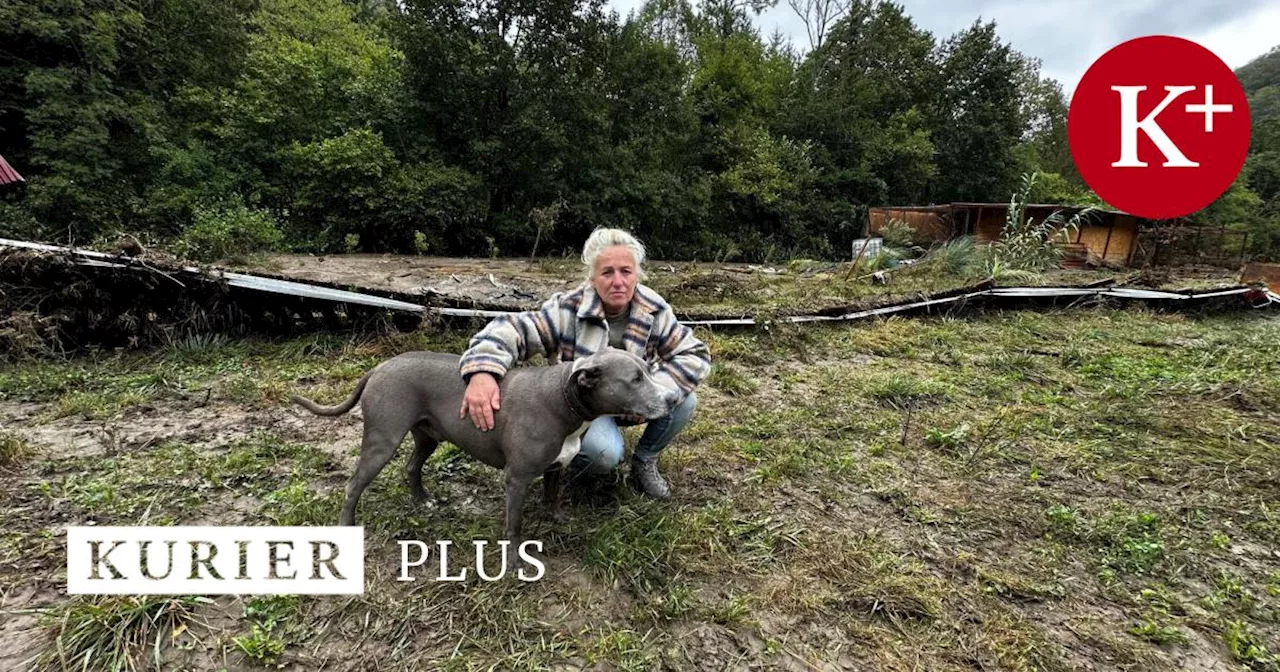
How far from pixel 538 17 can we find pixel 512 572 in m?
16.2

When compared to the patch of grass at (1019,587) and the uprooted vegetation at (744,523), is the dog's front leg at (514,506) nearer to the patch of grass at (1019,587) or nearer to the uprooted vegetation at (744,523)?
the uprooted vegetation at (744,523)

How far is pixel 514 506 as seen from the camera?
196cm

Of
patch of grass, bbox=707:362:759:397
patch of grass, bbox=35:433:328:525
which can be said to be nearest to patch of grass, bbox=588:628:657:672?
patch of grass, bbox=35:433:328:525

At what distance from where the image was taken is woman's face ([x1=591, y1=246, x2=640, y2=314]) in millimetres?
2240

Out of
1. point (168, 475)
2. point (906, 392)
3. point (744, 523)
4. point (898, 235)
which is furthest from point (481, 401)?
point (898, 235)

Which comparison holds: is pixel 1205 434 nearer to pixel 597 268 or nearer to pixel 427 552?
pixel 597 268

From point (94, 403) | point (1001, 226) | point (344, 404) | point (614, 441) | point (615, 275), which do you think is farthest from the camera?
point (1001, 226)

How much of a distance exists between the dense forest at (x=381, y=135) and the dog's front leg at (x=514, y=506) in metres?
7.97

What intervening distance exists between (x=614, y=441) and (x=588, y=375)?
62 cm

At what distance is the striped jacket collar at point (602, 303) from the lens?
2.28 m

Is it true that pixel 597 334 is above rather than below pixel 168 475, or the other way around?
above

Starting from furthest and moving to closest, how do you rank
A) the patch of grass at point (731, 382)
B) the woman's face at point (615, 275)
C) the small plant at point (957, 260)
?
the small plant at point (957, 260), the patch of grass at point (731, 382), the woman's face at point (615, 275)

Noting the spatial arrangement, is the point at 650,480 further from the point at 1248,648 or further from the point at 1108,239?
the point at 1108,239

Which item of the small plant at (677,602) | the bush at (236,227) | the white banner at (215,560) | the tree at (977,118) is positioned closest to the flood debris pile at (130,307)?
the white banner at (215,560)
